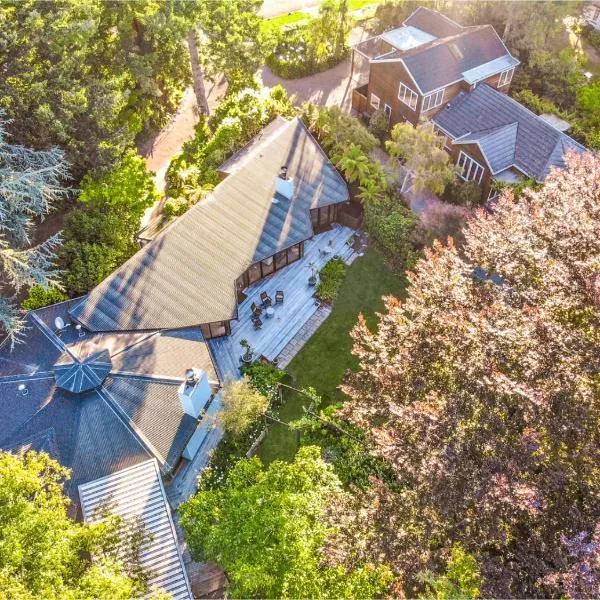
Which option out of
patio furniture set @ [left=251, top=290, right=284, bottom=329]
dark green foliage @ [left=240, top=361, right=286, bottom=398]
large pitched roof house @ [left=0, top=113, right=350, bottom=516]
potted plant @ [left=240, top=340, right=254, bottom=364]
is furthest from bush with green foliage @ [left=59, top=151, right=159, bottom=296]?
dark green foliage @ [left=240, top=361, right=286, bottom=398]

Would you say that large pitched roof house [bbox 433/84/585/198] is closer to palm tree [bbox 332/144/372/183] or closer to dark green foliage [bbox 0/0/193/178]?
palm tree [bbox 332/144/372/183]

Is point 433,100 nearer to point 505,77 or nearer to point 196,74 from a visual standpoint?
point 505,77

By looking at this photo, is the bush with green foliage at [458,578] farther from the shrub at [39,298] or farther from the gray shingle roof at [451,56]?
the gray shingle roof at [451,56]

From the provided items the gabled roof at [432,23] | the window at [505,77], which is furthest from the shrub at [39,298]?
the gabled roof at [432,23]

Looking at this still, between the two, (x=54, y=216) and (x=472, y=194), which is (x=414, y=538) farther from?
(x=54, y=216)

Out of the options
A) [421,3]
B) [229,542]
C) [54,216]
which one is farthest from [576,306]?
[421,3]

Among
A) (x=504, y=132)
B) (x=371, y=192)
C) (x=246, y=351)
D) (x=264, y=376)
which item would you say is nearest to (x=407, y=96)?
(x=504, y=132)
